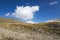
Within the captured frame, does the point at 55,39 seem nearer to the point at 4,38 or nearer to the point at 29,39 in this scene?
the point at 29,39

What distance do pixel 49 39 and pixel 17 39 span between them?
5.70 m

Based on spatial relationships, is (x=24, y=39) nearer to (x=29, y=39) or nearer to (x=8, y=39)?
(x=29, y=39)

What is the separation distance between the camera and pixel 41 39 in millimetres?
24312

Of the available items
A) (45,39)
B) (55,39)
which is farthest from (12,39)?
(55,39)

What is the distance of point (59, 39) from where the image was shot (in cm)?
2484

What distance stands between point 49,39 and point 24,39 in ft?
14.6

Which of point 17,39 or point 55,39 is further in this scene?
point 55,39

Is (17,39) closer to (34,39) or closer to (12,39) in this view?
(12,39)

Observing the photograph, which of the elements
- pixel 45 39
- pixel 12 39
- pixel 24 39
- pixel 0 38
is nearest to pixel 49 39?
pixel 45 39

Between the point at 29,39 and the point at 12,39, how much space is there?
2.90m

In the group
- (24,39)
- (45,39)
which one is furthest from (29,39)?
(45,39)

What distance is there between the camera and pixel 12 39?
23.0 meters

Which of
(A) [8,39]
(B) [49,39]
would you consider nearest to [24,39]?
Answer: (A) [8,39]

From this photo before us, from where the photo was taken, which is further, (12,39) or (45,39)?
(45,39)
